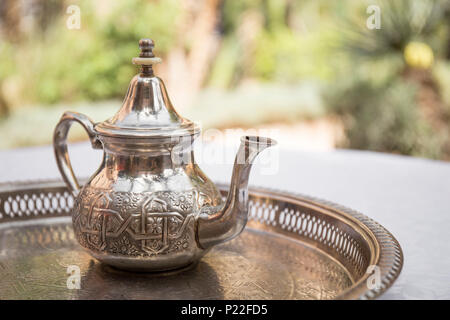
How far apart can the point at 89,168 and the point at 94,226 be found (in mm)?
840

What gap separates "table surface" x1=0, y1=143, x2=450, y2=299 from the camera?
0.75m

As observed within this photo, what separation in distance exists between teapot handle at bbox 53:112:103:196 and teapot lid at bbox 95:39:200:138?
0.05 meters

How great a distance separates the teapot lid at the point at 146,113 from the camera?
25.0 inches

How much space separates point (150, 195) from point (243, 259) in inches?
8.2

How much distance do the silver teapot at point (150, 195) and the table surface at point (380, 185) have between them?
0.82ft

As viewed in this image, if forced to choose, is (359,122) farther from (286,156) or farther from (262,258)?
(262,258)

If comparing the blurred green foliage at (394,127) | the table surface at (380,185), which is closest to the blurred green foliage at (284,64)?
the blurred green foliage at (394,127)

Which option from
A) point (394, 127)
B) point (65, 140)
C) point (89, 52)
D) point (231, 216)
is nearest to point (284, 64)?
point (89, 52)

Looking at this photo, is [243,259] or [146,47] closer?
[146,47]

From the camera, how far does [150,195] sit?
0.64m

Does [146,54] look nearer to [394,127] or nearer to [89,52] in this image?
[394,127]

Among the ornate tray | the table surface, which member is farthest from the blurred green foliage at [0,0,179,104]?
the ornate tray

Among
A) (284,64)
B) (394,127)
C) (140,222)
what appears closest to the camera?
(140,222)

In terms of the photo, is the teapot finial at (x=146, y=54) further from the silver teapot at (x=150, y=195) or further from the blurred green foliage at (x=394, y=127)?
the blurred green foliage at (x=394, y=127)
